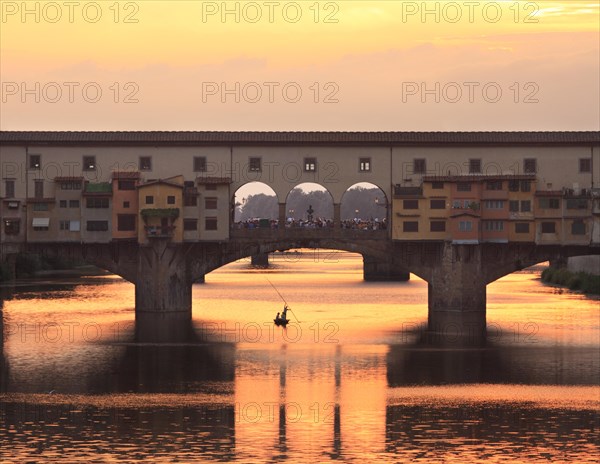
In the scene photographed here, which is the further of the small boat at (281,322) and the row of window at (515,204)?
the row of window at (515,204)

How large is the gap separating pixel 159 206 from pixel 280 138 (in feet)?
32.3

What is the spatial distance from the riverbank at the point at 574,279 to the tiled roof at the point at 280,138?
30.0m

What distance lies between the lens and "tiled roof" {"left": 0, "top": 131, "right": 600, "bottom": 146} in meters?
92.5

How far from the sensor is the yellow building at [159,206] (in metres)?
91.1

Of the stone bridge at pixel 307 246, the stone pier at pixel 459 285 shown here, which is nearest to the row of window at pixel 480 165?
the stone bridge at pixel 307 246

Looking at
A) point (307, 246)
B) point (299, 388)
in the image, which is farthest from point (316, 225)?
point (299, 388)

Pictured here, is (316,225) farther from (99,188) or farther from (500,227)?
(99,188)

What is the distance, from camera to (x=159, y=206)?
300ft

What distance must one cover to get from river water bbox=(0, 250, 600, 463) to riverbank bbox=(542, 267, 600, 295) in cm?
1512

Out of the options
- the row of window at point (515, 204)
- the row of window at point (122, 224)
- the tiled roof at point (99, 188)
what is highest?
the tiled roof at point (99, 188)

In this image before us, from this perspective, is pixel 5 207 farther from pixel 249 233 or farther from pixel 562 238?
pixel 562 238

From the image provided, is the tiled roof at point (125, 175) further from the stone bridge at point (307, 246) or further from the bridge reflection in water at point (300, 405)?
the bridge reflection in water at point (300, 405)

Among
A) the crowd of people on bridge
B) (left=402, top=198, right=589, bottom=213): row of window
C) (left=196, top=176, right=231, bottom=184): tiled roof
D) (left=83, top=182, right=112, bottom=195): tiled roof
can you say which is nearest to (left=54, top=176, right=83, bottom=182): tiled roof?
(left=83, top=182, right=112, bottom=195): tiled roof

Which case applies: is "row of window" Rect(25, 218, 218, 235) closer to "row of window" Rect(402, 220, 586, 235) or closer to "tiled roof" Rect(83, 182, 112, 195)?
"tiled roof" Rect(83, 182, 112, 195)
